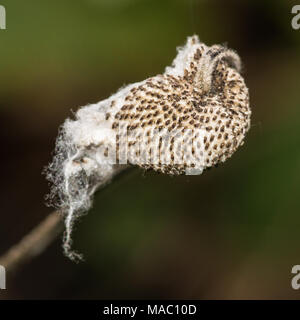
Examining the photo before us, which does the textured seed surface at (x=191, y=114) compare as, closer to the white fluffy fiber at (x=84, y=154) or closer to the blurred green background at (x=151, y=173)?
the white fluffy fiber at (x=84, y=154)

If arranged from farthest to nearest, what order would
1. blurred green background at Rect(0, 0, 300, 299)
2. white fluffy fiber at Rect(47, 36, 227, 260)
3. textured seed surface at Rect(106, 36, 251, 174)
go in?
blurred green background at Rect(0, 0, 300, 299), white fluffy fiber at Rect(47, 36, 227, 260), textured seed surface at Rect(106, 36, 251, 174)

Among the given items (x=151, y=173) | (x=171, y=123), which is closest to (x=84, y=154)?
(x=171, y=123)

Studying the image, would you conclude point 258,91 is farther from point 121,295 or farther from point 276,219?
point 121,295

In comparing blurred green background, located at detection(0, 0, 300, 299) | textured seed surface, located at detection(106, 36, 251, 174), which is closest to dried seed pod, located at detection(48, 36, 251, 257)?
textured seed surface, located at detection(106, 36, 251, 174)

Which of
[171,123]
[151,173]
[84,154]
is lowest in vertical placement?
[151,173]

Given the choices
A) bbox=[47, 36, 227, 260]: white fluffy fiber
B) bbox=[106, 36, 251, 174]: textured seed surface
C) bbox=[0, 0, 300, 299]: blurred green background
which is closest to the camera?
bbox=[106, 36, 251, 174]: textured seed surface

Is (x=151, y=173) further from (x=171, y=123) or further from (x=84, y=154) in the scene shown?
(x=171, y=123)

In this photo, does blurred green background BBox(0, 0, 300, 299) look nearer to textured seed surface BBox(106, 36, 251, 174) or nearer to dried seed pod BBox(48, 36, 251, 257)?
dried seed pod BBox(48, 36, 251, 257)
